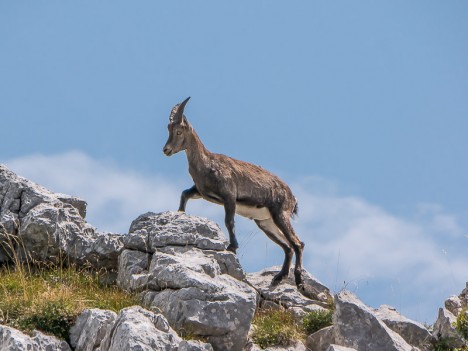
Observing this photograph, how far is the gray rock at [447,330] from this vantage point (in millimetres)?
15641

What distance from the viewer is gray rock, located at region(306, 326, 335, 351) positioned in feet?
50.5

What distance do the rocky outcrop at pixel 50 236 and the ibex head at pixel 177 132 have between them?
3.42m

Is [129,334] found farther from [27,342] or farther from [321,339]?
[321,339]

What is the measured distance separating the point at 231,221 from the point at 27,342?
23.8ft

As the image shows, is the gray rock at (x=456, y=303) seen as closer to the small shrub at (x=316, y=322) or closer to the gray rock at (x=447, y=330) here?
the gray rock at (x=447, y=330)

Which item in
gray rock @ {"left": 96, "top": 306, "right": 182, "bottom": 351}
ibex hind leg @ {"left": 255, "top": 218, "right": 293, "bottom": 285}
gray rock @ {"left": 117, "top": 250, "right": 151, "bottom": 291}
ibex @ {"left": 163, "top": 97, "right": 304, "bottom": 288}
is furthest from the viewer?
ibex hind leg @ {"left": 255, "top": 218, "right": 293, "bottom": 285}

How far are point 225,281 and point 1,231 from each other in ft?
15.5

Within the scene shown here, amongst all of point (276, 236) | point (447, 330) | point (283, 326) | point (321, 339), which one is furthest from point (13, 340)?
point (276, 236)

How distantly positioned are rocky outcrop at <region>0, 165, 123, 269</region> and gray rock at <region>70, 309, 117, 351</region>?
3190 mm

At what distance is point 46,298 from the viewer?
14.9m

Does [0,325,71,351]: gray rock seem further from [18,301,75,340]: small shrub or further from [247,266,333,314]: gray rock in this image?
[247,266,333,314]: gray rock

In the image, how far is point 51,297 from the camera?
1490cm

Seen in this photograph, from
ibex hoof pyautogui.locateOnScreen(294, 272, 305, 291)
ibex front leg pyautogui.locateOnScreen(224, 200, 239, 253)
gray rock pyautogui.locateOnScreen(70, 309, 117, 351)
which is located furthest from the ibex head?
gray rock pyautogui.locateOnScreen(70, 309, 117, 351)

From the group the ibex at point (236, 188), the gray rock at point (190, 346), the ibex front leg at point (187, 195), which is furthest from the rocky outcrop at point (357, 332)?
the ibex front leg at point (187, 195)
